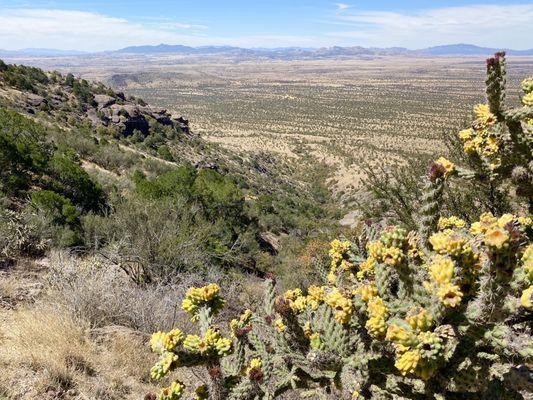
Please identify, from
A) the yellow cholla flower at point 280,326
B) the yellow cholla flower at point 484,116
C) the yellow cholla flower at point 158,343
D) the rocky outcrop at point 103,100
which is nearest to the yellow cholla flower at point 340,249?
the yellow cholla flower at point 280,326

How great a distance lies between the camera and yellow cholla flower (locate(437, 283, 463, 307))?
6.29 feet

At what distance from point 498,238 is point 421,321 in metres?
0.53

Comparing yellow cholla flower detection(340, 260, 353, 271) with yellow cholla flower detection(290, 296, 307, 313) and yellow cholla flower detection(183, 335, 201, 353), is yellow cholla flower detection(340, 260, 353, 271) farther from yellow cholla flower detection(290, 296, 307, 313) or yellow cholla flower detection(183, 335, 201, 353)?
yellow cholla flower detection(183, 335, 201, 353)

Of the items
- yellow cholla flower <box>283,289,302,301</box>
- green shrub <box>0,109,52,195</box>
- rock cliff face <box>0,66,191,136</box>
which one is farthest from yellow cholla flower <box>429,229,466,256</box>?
rock cliff face <box>0,66,191,136</box>

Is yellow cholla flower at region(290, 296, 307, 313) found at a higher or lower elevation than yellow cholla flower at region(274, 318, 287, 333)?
higher

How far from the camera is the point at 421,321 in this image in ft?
6.56

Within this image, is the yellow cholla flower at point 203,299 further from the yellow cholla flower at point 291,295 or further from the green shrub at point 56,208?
the green shrub at point 56,208

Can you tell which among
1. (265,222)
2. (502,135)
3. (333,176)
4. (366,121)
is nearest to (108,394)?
(502,135)

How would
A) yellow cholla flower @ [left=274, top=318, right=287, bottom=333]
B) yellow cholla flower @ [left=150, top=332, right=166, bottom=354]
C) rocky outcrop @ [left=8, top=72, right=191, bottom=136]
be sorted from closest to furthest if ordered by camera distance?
yellow cholla flower @ [left=150, top=332, right=166, bottom=354]
yellow cholla flower @ [left=274, top=318, right=287, bottom=333]
rocky outcrop @ [left=8, top=72, right=191, bottom=136]

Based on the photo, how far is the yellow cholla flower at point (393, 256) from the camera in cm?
221

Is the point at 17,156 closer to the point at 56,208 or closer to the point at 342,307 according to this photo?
the point at 56,208

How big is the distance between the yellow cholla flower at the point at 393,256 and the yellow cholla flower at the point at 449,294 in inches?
A: 11.4

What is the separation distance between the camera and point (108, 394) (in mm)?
4215

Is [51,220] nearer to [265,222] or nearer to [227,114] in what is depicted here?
[265,222]
